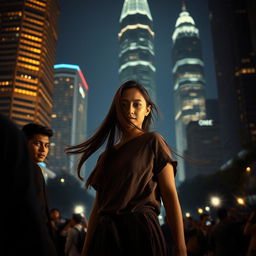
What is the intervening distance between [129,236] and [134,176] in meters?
0.42

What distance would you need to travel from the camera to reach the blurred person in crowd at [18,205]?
890 millimetres

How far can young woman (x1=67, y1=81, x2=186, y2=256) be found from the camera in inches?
77.5

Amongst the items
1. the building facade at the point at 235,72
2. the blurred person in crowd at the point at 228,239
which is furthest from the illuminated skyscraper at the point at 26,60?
the blurred person in crowd at the point at 228,239

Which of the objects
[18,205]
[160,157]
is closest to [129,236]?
[160,157]

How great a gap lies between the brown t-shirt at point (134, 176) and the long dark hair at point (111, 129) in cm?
31

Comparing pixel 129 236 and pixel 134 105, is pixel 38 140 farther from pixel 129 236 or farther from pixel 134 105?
pixel 129 236

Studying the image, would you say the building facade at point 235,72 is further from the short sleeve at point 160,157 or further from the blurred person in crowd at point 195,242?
the short sleeve at point 160,157

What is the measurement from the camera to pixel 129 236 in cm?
196

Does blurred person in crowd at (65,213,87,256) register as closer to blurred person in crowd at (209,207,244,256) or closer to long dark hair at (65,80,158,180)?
blurred person in crowd at (209,207,244,256)

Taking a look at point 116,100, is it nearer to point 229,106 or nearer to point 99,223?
point 99,223

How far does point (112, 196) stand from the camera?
215cm

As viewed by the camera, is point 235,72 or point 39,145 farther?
point 235,72

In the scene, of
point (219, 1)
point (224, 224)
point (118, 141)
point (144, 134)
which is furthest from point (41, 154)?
point (219, 1)

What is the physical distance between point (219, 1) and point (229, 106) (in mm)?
59977
